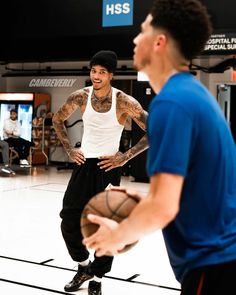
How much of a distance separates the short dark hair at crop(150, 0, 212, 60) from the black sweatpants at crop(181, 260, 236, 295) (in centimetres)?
75

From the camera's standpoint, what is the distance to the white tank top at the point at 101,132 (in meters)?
3.80

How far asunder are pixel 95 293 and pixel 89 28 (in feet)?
27.0

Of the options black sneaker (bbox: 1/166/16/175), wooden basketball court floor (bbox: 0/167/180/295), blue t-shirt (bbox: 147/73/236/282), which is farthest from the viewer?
black sneaker (bbox: 1/166/16/175)

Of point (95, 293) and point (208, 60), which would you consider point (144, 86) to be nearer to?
point (208, 60)

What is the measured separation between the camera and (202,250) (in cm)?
164

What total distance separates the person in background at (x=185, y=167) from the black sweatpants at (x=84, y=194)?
210 centimetres

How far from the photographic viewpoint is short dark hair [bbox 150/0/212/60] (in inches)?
61.2

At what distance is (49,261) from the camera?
15.9 feet

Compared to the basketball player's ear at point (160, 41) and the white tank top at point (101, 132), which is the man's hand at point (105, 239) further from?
the white tank top at point (101, 132)

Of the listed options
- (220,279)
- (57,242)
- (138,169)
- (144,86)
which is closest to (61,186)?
(138,169)

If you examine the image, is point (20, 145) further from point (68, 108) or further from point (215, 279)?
point (215, 279)

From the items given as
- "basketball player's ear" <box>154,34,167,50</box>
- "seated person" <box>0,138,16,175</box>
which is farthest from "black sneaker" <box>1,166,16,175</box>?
"basketball player's ear" <box>154,34,167,50</box>

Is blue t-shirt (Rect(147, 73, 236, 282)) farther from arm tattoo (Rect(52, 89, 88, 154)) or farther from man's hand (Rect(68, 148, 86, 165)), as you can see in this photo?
arm tattoo (Rect(52, 89, 88, 154))

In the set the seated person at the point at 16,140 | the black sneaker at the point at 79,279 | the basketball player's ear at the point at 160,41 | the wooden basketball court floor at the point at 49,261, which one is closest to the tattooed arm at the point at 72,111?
the black sneaker at the point at 79,279
